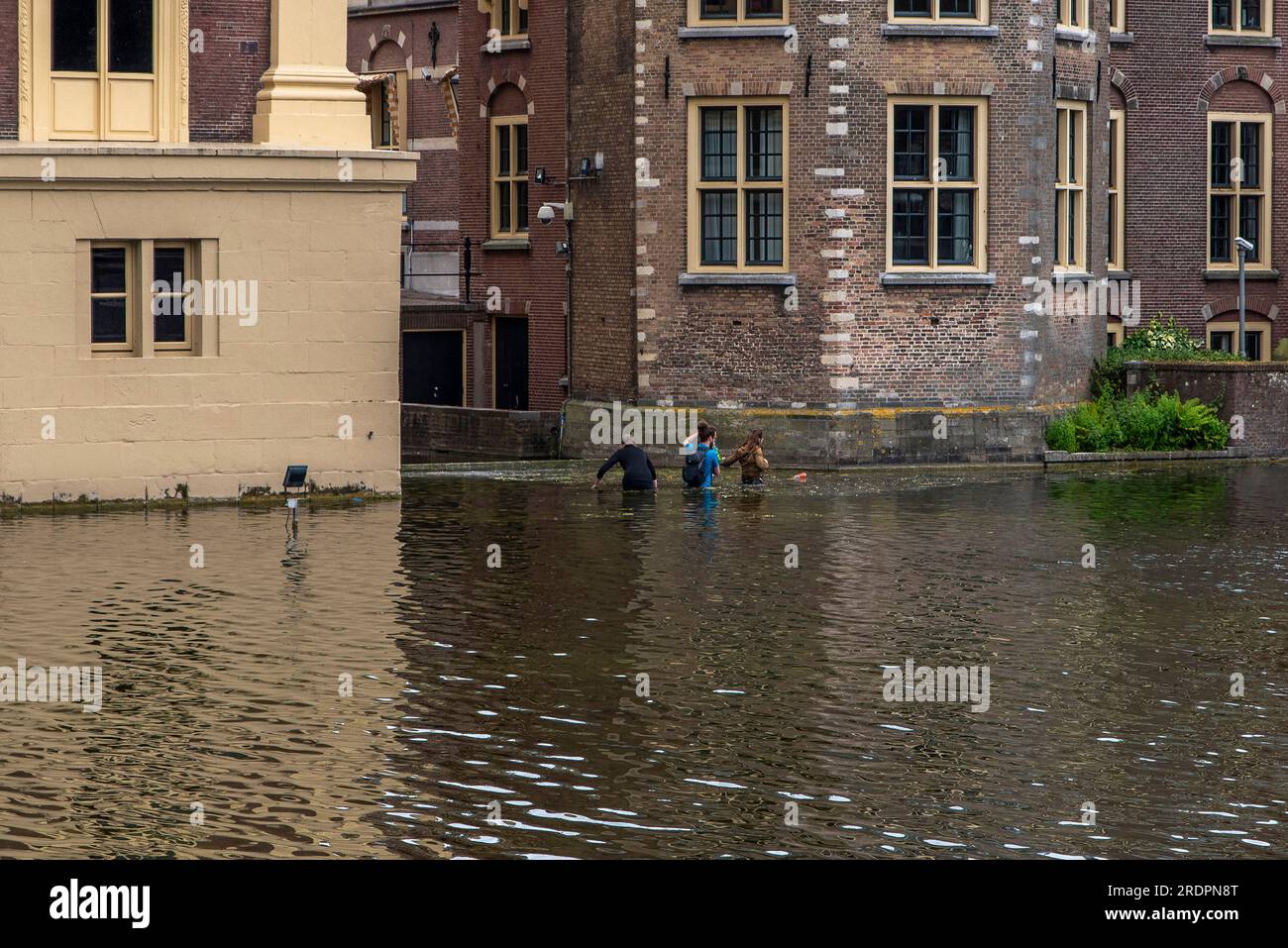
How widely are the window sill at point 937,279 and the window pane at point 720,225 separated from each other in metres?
2.30

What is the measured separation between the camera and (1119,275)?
38.2 meters

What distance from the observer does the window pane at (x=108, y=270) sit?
2516 cm

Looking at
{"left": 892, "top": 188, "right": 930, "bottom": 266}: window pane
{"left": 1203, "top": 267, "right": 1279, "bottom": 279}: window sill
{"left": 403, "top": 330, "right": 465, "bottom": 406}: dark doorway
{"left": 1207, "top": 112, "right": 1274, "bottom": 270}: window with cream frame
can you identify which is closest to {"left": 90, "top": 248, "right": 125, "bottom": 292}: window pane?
{"left": 892, "top": 188, "right": 930, "bottom": 266}: window pane

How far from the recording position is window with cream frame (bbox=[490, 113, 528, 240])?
37.8 metres

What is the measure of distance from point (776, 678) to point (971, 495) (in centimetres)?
1334

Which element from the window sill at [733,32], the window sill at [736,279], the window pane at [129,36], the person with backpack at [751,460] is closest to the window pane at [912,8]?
the window sill at [733,32]

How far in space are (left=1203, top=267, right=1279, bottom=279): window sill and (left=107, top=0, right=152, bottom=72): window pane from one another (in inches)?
826

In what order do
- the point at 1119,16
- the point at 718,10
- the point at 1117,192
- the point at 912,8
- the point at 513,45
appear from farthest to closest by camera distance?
the point at 1117,192 < the point at 1119,16 < the point at 513,45 < the point at 718,10 < the point at 912,8

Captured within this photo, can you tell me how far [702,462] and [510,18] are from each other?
12945mm

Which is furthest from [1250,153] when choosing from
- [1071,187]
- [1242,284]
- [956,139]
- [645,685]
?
[645,685]

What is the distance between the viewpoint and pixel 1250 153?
129 ft

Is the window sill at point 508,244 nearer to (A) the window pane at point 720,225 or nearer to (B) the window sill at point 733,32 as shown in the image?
(A) the window pane at point 720,225

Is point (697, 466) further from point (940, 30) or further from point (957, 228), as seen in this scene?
point (940, 30)

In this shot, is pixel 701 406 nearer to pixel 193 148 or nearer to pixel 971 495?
pixel 971 495
